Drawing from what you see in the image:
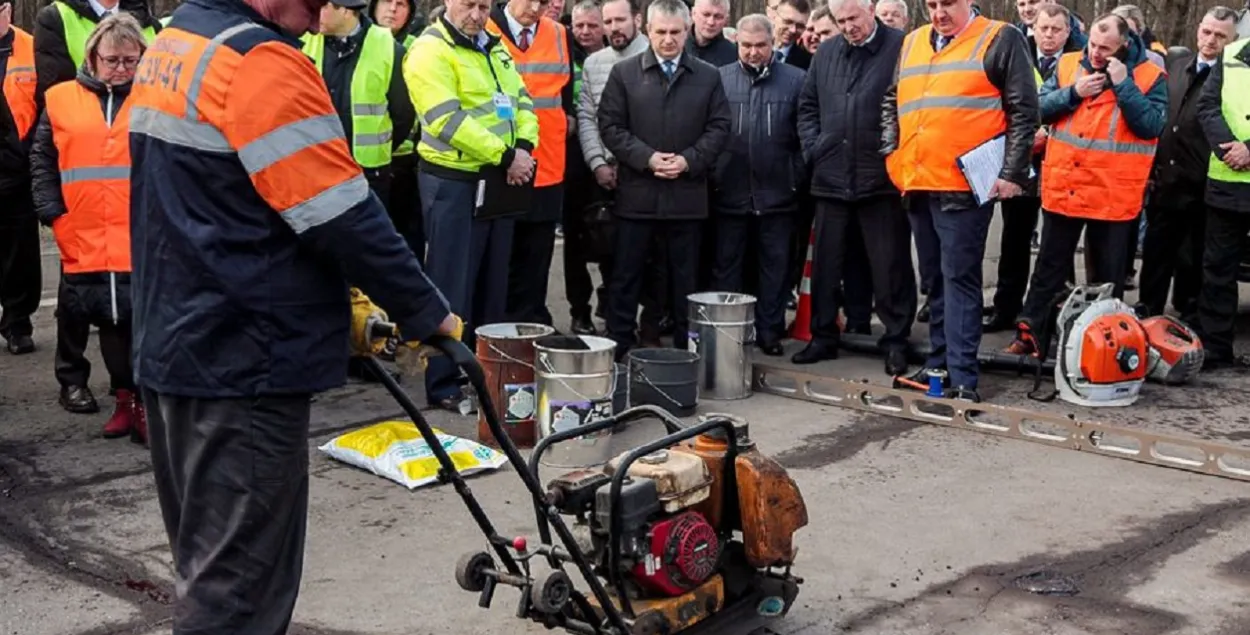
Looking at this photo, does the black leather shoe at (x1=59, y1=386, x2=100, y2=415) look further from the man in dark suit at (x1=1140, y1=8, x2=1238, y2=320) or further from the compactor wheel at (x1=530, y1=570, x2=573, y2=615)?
the man in dark suit at (x1=1140, y1=8, x2=1238, y2=320)

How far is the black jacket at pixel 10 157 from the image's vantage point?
8.38 metres

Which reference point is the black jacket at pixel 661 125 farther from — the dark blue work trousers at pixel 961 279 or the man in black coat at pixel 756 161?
the dark blue work trousers at pixel 961 279

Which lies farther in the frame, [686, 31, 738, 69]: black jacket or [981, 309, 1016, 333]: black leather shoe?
[981, 309, 1016, 333]: black leather shoe

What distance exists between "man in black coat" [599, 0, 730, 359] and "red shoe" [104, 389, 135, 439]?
2.97 m

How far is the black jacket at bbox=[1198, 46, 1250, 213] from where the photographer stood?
884 cm

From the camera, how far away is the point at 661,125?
8.62m

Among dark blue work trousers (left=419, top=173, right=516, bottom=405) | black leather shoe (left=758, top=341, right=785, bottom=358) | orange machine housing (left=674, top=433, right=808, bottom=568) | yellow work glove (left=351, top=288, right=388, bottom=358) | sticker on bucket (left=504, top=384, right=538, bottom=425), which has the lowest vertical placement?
black leather shoe (left=758, top=341, right=785, bottom=358)

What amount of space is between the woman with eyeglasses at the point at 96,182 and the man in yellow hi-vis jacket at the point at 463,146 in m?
1.46

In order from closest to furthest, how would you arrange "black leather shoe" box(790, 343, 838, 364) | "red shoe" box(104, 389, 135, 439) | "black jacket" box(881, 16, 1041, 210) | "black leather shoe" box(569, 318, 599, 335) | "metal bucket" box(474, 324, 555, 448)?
"metal bucket" box(474, 324, 555, 448), "red shoe" box(104, 389, 135, 439), "black jacket" box(881, 16, 1041, 210), "black leather shoe" box(790, 343, 838, 364), "black leather shoe" box(569, 318, 599, 335)

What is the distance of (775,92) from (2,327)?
4.94m

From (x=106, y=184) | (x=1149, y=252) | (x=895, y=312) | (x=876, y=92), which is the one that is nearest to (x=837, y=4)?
(x=876, y=92)

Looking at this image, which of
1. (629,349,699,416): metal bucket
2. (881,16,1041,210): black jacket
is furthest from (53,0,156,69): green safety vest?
(881,16,1041,210): black jacket

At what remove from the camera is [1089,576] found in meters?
5.43

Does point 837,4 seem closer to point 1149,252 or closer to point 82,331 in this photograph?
point 1149,252
